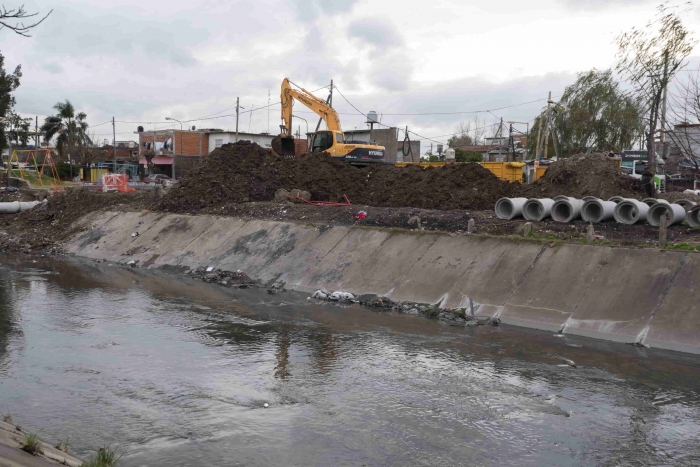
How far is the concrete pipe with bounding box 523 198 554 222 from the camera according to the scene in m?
16.4

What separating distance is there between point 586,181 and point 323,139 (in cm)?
1222

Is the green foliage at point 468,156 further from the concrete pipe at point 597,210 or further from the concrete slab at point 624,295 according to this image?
the concrete slab at point 624,295

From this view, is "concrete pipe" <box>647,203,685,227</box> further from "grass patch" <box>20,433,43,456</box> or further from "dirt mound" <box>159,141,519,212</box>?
"grass patch" <box>20,433,43,456</box>

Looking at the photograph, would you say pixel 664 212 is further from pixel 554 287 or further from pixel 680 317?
pixel 680 317

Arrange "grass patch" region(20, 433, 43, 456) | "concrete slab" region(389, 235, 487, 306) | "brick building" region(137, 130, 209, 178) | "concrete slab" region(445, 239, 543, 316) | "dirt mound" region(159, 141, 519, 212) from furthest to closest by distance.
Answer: "brick building" region(137, 130, 209, 178) → "dirt mound" region(159, 141, 519, 212) → "concrete slab" region(389, 235, 487, 306) → "concrete slab" region(445, 239, 543, 316) → "grass patch" region(20, 433, 43, 456)

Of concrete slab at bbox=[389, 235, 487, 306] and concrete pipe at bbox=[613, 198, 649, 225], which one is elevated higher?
concrete pipe at bbox=[613, 198, 649, 225]

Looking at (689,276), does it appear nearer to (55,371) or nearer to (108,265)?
(55,371)

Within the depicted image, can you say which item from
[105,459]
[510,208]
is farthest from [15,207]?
[105,459]

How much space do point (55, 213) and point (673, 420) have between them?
2610cm

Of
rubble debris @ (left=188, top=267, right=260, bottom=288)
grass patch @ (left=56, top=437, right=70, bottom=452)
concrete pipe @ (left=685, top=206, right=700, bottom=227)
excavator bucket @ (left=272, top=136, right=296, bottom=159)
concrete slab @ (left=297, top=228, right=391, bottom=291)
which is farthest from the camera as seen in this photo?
excavator bucket @ (left=272, top=136, right=296, bottom=159)

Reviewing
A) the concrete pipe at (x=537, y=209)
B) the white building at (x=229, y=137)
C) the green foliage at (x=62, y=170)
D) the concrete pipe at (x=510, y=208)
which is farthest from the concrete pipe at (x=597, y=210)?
the green foliage at (x=62, y=170)

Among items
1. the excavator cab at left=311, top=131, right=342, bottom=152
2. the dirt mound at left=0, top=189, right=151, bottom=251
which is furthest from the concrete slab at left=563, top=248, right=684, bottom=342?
the dirt mound at left=0, top=189, right=151, bottom=251

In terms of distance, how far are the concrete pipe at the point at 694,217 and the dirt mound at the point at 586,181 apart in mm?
5441

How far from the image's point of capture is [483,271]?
14.2 metres
